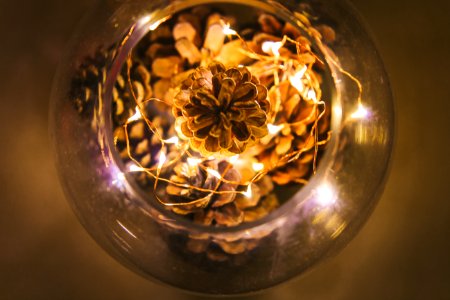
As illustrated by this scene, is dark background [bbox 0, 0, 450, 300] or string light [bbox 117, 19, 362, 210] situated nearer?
string light [bbox 117, 19, 362, 210]

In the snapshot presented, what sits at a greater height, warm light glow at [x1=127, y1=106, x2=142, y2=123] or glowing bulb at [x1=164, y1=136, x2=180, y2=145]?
warm light glow at [x1=127, y1=106, x2=142, y2=123]

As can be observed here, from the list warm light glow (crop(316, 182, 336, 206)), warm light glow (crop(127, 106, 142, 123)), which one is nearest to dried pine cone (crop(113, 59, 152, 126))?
warm light glow (crop(127, 106, 142, 123))

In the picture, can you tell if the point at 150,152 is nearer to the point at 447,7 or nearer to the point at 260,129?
the point at 260,129

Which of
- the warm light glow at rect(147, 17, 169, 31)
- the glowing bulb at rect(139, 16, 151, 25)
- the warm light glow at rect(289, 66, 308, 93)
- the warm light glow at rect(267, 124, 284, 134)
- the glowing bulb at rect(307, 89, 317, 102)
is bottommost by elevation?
the warm light glow at rect(267, 124, 284, 134)

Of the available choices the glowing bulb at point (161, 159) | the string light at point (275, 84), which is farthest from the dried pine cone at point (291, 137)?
the glowing bulb at point (161, 159)

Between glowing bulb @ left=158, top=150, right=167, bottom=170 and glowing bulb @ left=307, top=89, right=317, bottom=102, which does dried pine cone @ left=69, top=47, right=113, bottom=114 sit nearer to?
glowing bulb @ left=158, top=150, right=167, bottom=170

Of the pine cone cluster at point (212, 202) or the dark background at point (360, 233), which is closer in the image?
the pine cone cluster at point (212, 202)

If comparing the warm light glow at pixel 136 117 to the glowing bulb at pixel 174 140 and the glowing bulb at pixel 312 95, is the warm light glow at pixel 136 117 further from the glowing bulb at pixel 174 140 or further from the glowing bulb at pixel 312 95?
the glowing bulb at pixel 312 95
